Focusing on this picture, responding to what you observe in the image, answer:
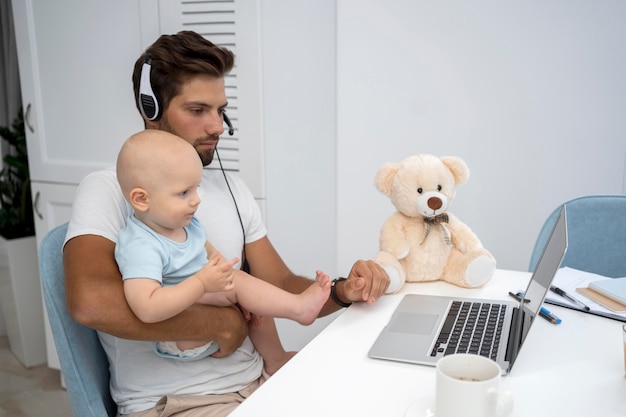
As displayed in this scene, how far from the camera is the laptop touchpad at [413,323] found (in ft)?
3.59

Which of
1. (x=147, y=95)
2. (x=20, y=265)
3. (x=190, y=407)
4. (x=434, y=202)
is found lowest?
(x=20, y=265)

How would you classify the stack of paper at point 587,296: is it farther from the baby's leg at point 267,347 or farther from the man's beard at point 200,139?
the man's beard at point 200,139

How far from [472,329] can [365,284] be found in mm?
257

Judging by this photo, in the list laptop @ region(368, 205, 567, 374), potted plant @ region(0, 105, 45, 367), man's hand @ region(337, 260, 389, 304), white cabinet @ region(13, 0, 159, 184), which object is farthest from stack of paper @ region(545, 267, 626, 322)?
potted plant @ region(0, 105, 45, 367)

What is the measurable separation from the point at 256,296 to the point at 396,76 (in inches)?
45.6

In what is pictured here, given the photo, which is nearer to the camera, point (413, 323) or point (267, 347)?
point (413, 323)

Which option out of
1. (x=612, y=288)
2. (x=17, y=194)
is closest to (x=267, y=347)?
(x=612, y=288)

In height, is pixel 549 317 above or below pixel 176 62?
below

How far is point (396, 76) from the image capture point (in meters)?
2.06

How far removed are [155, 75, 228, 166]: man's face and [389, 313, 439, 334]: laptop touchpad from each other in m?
0.60

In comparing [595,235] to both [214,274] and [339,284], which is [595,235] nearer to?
[339,284]

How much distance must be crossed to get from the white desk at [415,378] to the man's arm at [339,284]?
100mm

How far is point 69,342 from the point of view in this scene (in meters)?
1.07

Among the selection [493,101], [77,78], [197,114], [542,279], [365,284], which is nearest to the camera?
[542,279]
